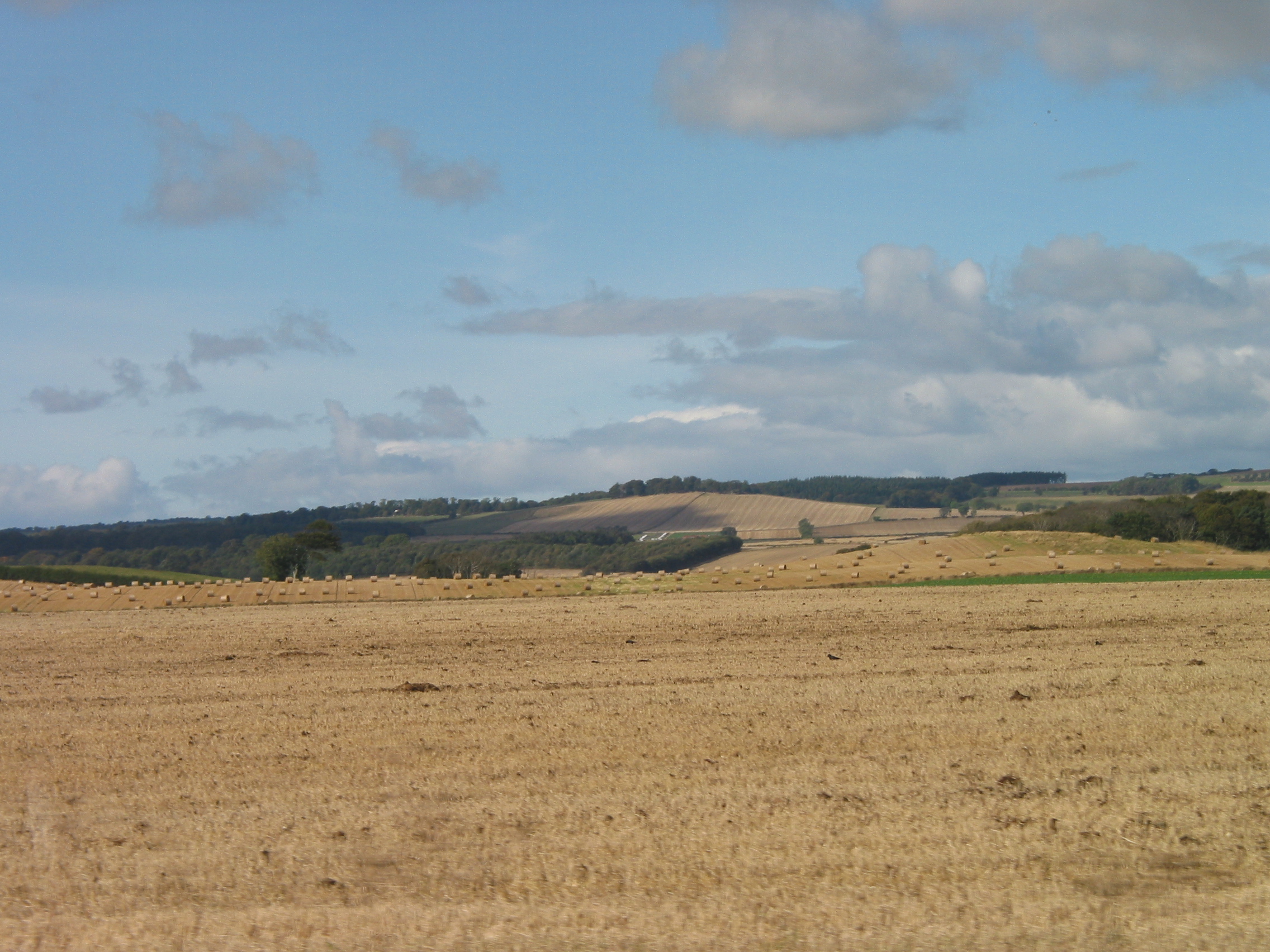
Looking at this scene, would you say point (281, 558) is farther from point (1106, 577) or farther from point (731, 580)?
point (1106, 577)

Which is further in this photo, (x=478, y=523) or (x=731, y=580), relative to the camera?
(x=478, y=523)

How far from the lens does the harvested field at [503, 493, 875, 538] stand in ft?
433

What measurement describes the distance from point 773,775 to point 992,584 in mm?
34166

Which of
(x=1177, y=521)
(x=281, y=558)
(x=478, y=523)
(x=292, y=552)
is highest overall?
(x=478, y=523)

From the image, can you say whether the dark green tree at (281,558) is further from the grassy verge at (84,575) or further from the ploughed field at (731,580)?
the ploughed field at (731,580)

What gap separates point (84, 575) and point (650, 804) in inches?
2996

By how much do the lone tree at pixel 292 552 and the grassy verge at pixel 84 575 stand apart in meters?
6.70

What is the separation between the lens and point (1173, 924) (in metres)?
7.57

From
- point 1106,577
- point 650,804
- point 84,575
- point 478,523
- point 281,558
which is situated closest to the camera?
point 650,804

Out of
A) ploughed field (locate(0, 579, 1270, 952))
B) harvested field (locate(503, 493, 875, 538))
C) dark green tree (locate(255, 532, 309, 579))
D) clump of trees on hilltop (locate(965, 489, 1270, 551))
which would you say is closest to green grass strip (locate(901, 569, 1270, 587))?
clump of trees on hilltop (locate(965, 489, 1270, 551))

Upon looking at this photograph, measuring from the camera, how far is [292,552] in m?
73.1

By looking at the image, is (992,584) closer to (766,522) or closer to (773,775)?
(773,775)

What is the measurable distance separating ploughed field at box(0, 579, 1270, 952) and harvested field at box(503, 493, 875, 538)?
346 ft

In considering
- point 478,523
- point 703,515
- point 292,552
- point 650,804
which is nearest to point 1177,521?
point 292,552
